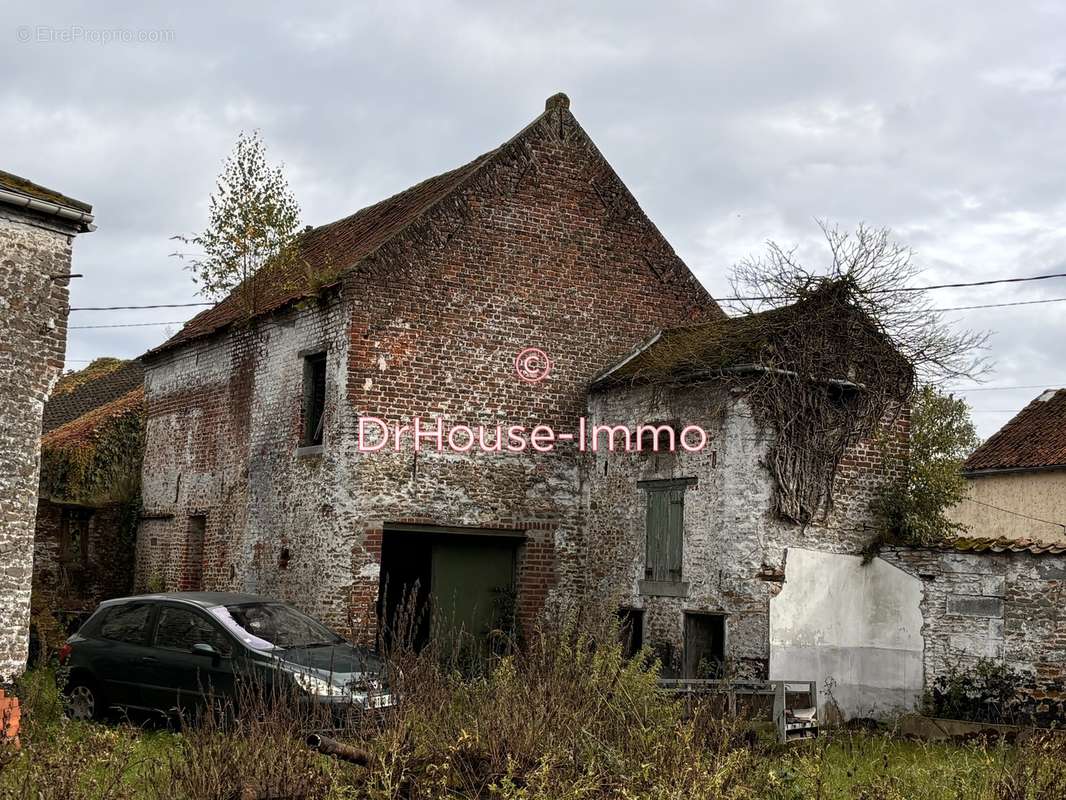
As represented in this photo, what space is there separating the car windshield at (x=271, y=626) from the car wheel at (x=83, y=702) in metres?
1.65

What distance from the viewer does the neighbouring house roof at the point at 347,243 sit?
54.5 ft

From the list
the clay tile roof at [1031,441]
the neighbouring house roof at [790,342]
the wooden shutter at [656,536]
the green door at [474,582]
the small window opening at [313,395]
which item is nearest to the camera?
the neighbouring house roof at [790,342]

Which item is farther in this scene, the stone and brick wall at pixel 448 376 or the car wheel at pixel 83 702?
the stone and brick wall at pixel 448 376

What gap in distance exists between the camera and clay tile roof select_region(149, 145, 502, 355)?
665 inches

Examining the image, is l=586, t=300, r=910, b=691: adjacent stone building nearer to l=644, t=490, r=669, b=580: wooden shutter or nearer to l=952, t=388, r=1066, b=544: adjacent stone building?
l=644, t=490, r=669, b=580: wooden shutter

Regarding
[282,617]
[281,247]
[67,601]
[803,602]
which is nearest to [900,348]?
[803,602]

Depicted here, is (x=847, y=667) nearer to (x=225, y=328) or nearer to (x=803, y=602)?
(x=803, y=602)

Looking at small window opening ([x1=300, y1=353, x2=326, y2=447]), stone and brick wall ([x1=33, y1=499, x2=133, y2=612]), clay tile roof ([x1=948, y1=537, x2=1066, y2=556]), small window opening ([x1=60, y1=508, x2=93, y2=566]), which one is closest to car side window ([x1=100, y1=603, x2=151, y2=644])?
small window opening ([x1=300, y1=353, x2=326, y2=447])

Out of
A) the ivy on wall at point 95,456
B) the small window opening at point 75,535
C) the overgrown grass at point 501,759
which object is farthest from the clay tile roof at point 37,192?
the ivy on wall at point 95,456

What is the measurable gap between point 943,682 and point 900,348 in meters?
4.12

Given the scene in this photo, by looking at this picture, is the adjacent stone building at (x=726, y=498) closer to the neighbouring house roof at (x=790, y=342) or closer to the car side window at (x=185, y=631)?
the neighbouring house roof at (x=790, y=342)

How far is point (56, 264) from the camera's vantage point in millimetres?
11836

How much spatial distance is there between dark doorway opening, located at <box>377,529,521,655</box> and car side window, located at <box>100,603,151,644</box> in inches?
171

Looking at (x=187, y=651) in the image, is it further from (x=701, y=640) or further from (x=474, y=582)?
(x=701, y=640)
